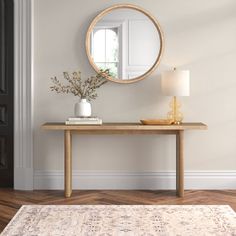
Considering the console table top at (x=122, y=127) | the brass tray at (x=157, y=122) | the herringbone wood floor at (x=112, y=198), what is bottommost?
the herringbone wood floor at (x=112, y=198)

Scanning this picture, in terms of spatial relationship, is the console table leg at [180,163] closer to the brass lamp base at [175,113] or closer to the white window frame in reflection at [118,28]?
the brass lamp base at [175,113]

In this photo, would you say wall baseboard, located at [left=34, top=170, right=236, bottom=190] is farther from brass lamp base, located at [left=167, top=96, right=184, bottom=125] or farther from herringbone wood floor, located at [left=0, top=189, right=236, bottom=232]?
→ brass lamp base, located at [left=167, top=96, right=184, bottom=125]

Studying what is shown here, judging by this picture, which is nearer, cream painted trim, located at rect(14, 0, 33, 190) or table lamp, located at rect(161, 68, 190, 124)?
table lamp, located at rect(161, 68, 190, 124)

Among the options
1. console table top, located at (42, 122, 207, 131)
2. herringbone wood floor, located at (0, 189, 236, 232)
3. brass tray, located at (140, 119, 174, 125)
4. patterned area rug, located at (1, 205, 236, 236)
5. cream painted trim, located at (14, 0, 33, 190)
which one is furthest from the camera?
cream painted trim, located at (14, 0, 33, 190)

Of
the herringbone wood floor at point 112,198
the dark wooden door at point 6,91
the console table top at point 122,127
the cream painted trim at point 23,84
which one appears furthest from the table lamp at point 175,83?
the dark wooden door at point 6,91

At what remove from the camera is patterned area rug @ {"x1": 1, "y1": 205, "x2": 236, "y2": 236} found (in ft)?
12.5

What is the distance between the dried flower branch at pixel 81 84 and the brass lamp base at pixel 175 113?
0.75 metres

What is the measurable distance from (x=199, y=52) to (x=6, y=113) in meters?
2.16

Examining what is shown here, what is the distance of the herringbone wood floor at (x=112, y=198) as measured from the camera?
4.84 m

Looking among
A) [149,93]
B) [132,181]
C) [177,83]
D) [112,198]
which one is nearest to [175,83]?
[177,83]

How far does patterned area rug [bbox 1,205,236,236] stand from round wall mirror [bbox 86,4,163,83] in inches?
61.5

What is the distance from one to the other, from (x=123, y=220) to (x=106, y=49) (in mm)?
2025

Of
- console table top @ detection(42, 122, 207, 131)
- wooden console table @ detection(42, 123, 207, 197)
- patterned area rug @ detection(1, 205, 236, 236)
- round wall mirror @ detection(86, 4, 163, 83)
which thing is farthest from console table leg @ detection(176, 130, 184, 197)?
round wall mirror @ detection(86, 4, 163, 83)

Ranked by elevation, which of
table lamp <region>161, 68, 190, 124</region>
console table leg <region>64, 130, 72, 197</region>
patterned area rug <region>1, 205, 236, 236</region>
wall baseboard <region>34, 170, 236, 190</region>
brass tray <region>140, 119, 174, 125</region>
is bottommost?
patterned area rug <region>1, 205, 236, 236</region>
